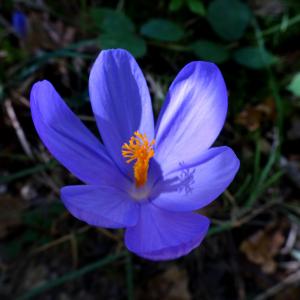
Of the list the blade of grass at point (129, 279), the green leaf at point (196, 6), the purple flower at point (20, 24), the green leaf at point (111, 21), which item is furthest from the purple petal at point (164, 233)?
the purple flower at point (20, 24)

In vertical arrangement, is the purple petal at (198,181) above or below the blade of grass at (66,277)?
above

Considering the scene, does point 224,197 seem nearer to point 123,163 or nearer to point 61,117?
point 123,163

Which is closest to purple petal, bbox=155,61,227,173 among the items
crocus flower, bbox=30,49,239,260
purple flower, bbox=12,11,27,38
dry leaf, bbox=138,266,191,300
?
crocus flower, bbox=30,49,239,260

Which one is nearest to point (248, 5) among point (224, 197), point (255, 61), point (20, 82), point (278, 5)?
point (278, 5)

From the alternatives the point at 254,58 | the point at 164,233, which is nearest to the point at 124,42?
the point at 254,58

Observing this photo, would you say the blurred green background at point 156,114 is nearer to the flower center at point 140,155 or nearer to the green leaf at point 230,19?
the green leaf at point 230,19

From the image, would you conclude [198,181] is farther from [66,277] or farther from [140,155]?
[66,277]
